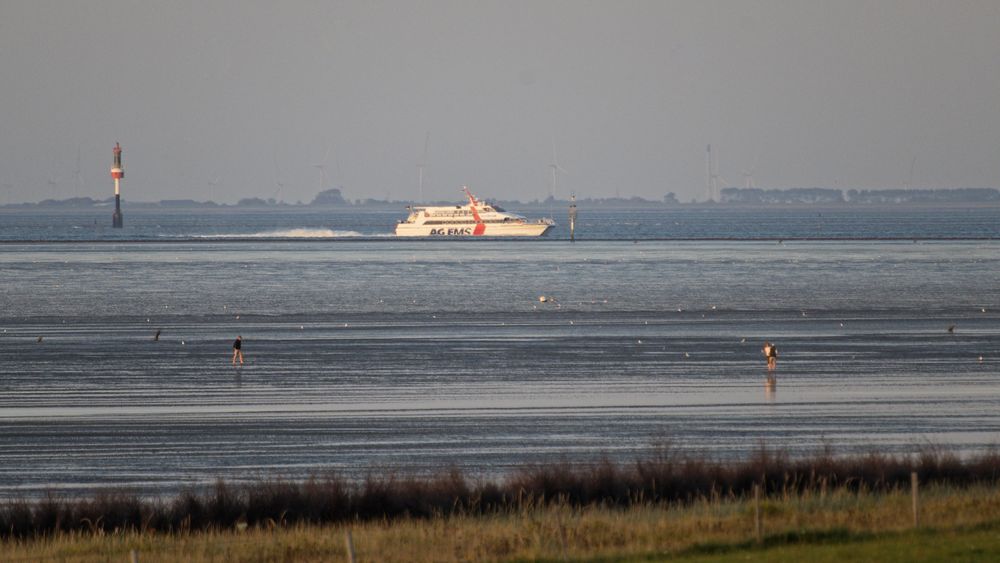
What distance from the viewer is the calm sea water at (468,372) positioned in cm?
2908

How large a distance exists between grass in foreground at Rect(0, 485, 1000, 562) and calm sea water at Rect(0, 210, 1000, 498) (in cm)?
473

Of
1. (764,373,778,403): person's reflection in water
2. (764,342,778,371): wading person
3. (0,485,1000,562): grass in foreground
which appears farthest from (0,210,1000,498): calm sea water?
(0,485,1000,562): grass in foreground

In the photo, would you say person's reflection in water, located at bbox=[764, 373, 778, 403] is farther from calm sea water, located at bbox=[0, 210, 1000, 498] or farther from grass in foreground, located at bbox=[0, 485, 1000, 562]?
grass in foreground, located at bbox=[0, 485, 1000, 562]

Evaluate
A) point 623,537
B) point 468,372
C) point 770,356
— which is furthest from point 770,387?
point 623,537

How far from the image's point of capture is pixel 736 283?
8875 centimetres

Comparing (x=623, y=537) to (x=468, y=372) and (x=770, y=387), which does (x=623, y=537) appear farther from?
(x=468, y=372)

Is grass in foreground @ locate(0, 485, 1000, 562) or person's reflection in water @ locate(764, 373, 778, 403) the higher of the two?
grass in foreground @ locate(0, 485, 1000, 562)

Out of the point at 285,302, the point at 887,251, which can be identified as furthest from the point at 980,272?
the point at 285,302

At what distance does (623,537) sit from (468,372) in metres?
22.8

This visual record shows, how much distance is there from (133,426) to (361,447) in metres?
6.14

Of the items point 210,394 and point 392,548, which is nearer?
point 392,548

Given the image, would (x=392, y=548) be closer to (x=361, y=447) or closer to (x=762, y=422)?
(x=361, y=447)

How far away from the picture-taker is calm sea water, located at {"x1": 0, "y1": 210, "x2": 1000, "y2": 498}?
2908cm

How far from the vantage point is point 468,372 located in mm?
42188
